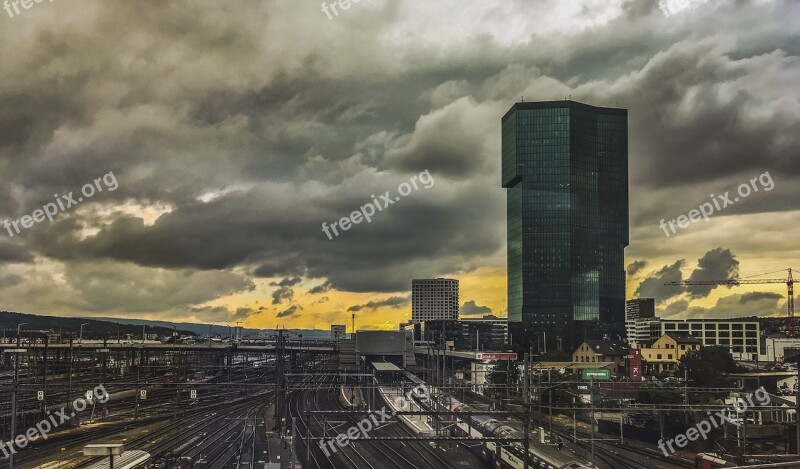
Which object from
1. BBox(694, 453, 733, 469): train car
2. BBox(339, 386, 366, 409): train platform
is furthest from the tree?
BBox(339, 386, 366, 409): train platform

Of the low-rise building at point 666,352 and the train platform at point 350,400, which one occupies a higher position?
the low-rise building at point 666,352

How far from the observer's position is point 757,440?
46.2 metres

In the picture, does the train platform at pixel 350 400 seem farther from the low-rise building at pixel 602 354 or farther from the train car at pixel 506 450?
the low-rise building at pixel 602 354

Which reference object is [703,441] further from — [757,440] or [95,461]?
[95,461]

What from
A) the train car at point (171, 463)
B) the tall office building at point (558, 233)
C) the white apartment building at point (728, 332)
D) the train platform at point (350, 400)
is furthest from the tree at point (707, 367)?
the tall office building at point (558, 233)

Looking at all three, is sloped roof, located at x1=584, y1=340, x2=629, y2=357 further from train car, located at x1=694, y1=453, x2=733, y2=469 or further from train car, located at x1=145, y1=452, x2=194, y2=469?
train car, located at x1=145, y1=452, x2=194, y2=469

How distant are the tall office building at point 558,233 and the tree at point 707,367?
8058cm

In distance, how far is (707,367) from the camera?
218 feet

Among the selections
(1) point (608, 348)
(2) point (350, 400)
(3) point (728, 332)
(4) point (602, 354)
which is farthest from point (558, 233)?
(2) point (350, 400)

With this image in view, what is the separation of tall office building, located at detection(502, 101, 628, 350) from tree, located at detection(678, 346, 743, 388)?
80.6 m

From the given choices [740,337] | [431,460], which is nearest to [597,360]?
[740,337]

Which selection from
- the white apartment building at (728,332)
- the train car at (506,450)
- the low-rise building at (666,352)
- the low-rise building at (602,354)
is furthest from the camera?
the white apartment building at (728,332)

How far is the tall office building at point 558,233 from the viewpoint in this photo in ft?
525

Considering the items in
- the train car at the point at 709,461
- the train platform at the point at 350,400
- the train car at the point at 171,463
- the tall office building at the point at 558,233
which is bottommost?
the train platform at the point at 350,400
